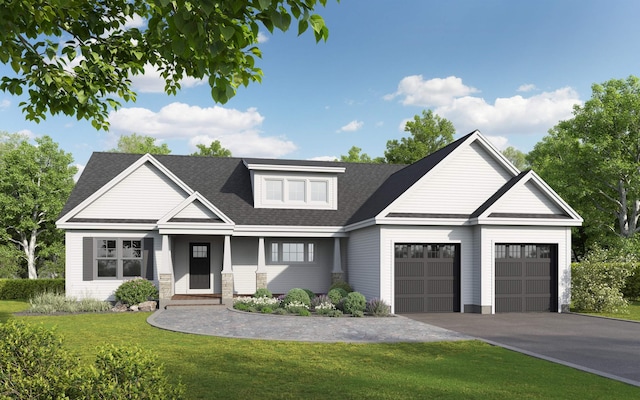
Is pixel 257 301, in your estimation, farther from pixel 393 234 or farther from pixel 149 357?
pixel 149 357

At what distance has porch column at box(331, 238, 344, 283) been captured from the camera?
941 inches

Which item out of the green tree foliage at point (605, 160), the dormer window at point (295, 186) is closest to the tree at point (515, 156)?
the green tree foliage at point (605, 160)

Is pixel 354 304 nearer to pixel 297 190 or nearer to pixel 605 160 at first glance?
pixel 297 190

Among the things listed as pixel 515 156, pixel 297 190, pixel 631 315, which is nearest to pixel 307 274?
pixel 297 190

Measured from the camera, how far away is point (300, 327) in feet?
51.0

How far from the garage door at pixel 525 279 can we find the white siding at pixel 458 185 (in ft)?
7.47

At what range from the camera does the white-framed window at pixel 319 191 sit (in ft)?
86.2

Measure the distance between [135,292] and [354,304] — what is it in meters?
9.04

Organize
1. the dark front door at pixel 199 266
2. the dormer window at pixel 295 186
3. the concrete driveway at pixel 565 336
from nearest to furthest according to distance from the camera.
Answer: the concrete driveway at pixel 565 336 → the dark front door at pixel 199 266 → the dormer window at pixel 295 186

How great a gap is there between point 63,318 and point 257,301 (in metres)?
6.96

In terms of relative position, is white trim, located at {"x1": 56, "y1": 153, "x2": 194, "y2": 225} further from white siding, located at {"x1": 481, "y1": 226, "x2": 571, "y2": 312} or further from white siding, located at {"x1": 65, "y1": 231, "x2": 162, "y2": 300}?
white siding, located at {"x1": 481, "y1": 226, "x2": 571, "y2": 312}

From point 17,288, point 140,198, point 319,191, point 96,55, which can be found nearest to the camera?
point 96,55

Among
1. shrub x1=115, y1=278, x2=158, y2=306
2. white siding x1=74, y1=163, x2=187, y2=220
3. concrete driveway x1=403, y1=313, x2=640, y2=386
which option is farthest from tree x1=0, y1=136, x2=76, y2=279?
concrete driveway x1=403, y1=313, x2=640, y2=386

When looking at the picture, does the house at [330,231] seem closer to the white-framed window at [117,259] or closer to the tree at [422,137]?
the white-framed window at [117,259]
